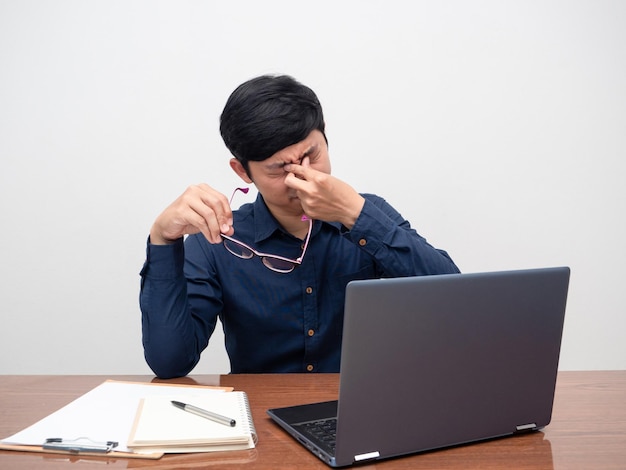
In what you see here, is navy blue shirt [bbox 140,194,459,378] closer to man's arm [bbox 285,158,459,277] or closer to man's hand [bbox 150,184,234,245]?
man's arm [bbox 285,158,459,277]

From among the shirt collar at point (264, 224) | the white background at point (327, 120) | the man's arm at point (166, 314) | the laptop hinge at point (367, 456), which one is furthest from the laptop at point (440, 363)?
the white background at point (327, 120)

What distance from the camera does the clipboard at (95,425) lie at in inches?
37.0

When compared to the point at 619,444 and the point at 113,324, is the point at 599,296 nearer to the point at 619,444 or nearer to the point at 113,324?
the point at 619,444

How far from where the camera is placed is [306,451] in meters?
0.94

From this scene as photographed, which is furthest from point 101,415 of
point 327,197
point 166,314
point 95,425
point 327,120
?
point 327,120

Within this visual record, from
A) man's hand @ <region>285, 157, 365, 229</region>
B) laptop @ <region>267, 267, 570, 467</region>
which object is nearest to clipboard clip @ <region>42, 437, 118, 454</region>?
laptop @ <region>267, 267, 570, 467</region>

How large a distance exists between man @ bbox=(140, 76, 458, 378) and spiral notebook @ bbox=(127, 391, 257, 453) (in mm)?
300

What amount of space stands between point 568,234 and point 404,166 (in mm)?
635

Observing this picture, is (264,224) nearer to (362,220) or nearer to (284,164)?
(284,164)

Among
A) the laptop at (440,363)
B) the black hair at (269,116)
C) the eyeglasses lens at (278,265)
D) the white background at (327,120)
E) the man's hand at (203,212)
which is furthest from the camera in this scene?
the white background at (327,120)

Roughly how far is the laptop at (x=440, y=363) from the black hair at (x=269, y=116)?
0.65 meters

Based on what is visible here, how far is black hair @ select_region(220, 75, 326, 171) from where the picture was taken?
1442mm

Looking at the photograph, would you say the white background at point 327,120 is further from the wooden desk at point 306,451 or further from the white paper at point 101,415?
the white paper at point 101,415

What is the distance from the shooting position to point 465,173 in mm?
2275
